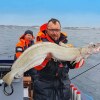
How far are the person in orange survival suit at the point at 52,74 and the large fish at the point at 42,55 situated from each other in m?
0.23

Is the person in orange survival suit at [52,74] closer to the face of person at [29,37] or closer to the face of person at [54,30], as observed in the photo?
the face of person at [54,30]

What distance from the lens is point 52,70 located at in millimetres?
5664

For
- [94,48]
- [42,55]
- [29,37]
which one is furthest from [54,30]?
[29,37]

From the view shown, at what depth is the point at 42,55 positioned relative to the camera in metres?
5.22

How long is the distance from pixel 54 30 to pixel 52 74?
765mm

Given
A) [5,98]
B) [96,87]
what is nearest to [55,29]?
[5,98]

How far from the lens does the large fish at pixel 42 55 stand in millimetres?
5043

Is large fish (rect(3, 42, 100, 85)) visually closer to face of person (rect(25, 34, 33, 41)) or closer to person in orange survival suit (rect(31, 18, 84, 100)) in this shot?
person in orange survival suit (rect(31, 18, 84, 100))

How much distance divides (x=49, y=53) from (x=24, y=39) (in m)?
5.86

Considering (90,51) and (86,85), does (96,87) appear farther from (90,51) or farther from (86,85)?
(90,51)

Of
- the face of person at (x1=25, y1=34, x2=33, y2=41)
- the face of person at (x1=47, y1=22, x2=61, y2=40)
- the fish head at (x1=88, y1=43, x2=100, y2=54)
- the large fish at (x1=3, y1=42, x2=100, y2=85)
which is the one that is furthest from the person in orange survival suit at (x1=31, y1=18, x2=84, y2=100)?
the face of person at (x1=25, y1=34, x2=33, y2=41)

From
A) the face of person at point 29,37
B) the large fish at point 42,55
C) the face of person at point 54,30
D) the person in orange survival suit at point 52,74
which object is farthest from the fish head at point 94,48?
the face of person at point 29,37

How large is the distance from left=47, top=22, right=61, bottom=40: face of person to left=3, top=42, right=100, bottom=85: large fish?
0.70ft

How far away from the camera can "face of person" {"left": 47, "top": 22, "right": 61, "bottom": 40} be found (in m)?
5.42
